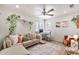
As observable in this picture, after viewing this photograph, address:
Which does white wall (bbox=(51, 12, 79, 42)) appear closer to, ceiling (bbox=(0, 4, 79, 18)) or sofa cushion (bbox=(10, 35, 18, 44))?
ceiling (bbox=(0, 4, 79, 18))

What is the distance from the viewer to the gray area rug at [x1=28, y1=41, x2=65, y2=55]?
1.97 m

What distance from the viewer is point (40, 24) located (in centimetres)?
199

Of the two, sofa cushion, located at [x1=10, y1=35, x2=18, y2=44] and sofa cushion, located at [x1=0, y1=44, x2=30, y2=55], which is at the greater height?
sofa cushion, located at [x1=10, y1=35, x2=18, y2=44]

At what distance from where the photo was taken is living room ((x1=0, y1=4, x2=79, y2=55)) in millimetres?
1931

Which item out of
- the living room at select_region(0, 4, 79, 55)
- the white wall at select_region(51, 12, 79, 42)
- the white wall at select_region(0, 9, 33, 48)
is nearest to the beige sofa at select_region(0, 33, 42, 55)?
the living room at select_region(0, 4, 79, 55)

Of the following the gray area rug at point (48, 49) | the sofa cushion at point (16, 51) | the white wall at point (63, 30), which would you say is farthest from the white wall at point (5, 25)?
the white wall at point (63, 30)

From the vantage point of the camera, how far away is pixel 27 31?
6.61 feet

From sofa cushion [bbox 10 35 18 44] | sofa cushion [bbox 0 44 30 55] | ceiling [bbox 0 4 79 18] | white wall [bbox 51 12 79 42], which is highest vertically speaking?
ceiling [bbox 0 4 79 18]

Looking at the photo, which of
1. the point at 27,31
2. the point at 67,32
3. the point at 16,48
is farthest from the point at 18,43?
the point at 67,32

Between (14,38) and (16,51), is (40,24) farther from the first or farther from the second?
(16,51)

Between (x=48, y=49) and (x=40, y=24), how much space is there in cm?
51

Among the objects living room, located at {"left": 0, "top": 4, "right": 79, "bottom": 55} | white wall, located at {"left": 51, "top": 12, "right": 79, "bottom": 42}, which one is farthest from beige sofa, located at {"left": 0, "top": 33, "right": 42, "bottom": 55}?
white wall, located at {"left": 51, "top": 12, "right": 79, "bottom": 42}

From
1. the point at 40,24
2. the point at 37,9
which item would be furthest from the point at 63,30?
the point at 37,9

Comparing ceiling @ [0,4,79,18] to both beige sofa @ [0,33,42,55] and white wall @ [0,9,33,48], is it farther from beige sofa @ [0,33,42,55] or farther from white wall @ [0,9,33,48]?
beige sofa @ [0,33,42,55]
